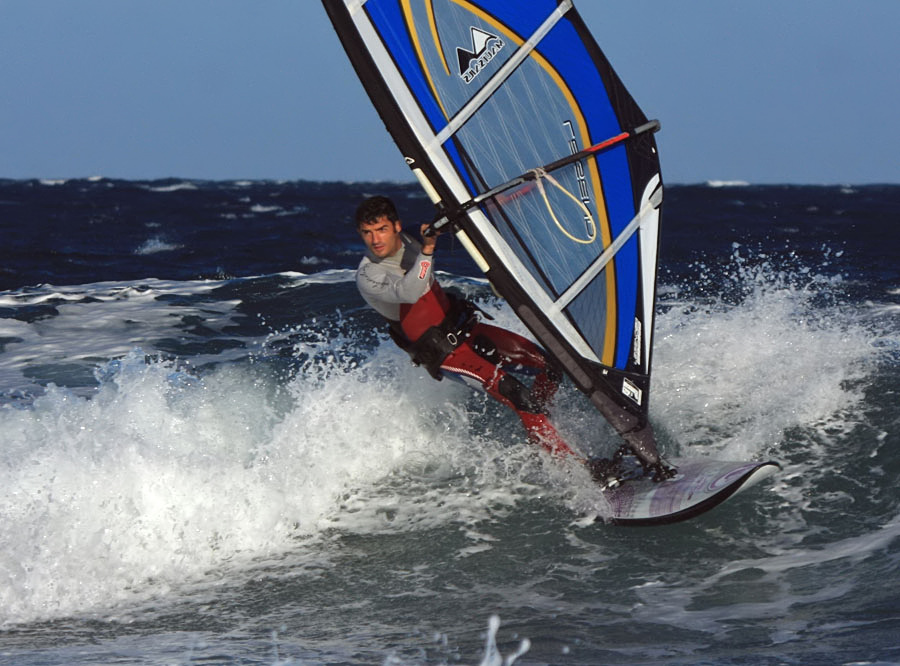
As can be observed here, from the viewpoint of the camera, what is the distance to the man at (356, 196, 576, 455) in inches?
167

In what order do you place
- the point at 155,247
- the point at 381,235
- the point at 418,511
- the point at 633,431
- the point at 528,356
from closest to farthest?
the point at 381,235, the point at 633,431, the point at 528,356, the point at 418,511, the point at 155,247

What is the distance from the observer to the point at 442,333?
445 centimetres

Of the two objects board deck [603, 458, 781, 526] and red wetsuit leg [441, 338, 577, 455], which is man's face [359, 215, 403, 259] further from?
board deck [603, 458, 781, 526]

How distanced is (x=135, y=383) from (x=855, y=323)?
5.01 metres

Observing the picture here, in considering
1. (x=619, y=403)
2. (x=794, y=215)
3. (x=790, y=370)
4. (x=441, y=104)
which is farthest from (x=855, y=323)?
(x=794, y=215)

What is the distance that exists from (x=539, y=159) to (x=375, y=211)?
0.73 meters

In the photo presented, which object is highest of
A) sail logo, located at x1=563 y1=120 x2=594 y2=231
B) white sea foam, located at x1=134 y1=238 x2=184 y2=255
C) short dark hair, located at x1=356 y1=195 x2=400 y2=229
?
white sea foam, located at x1=134 y1=238 x2=184 y2=255

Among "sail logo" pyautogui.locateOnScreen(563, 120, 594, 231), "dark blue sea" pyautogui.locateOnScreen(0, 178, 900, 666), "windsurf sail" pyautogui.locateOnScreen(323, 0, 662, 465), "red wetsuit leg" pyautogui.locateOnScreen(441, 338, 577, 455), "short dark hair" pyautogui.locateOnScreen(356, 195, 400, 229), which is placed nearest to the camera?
"dark blue sea" pyautogui.locateOnScreen(0, 178, 900, 666)

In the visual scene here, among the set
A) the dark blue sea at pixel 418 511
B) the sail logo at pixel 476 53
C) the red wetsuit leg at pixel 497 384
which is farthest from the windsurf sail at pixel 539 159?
the dark blue sea at pixel 418 511

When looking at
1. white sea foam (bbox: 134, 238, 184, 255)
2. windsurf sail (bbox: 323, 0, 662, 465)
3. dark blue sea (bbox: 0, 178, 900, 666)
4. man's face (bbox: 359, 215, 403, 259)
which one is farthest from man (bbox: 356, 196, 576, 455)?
white sea foam (bbox: 134, 238, 184, 255)

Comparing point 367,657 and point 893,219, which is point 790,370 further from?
point 893,219

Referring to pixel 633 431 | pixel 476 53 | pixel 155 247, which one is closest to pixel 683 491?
pixel 633 431

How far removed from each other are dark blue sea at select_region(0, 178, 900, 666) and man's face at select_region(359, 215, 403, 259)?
1258mm

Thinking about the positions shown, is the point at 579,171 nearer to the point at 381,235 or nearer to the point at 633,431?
the point at 381,235
